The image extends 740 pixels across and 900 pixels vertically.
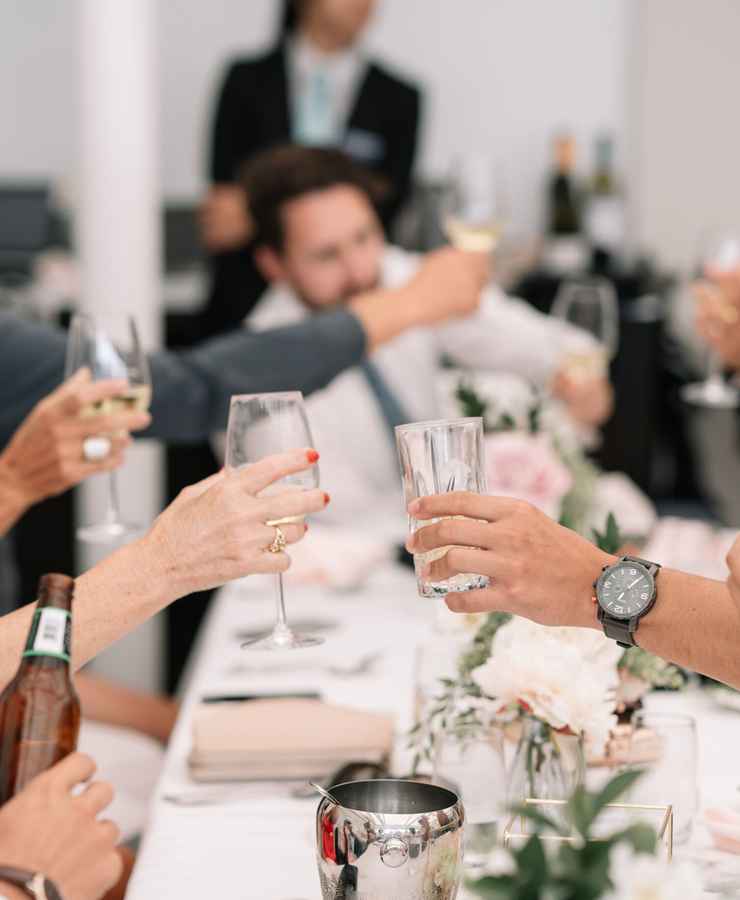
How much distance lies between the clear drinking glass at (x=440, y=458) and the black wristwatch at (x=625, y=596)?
124 millimetres

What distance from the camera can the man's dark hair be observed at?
10.3 feet

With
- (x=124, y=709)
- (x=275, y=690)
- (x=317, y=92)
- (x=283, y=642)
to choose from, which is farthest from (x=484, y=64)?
(x=283, y=642)

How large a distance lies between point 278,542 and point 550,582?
0.23 meters

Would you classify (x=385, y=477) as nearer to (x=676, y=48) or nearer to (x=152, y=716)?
(x=152, y=716)

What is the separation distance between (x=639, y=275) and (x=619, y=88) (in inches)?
32.6

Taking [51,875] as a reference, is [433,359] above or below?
below

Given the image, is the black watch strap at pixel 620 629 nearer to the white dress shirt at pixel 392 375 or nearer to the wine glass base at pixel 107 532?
the wine glass base at pixel 107 532

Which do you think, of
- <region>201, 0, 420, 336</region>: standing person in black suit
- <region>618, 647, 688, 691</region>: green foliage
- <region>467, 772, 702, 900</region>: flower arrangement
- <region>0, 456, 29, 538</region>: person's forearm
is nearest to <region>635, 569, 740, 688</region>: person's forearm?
<region>618, 647, 688, 691</region>: green foliage

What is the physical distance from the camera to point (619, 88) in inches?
204

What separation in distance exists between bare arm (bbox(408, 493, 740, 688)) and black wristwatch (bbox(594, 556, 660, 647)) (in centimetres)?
1

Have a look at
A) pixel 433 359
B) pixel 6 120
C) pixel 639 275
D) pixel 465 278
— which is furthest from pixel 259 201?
pixel 6 120

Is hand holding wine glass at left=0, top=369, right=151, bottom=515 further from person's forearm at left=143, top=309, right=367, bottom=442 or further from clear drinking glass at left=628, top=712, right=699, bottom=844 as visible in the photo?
clear drinking glass at left=628, top=712, right=699, bottom=844

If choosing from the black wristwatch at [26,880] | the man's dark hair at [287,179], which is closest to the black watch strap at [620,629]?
the black wristwatch at [26,880]

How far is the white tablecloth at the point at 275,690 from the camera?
1.18 m
